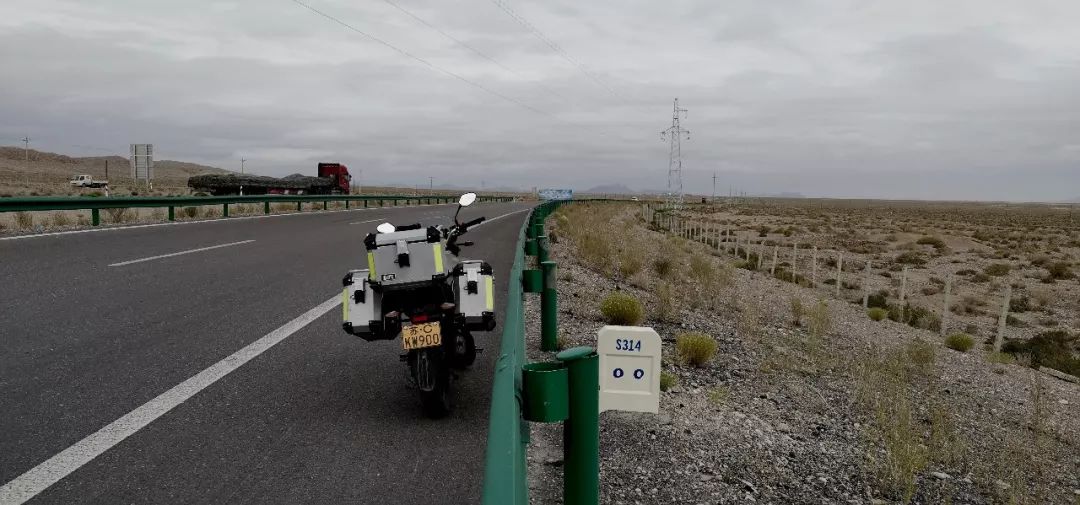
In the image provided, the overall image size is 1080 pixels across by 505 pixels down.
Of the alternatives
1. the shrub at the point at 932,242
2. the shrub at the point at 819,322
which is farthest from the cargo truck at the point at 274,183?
the shrub at the point at 932,242

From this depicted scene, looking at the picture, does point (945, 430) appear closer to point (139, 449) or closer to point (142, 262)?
point (139, 449)

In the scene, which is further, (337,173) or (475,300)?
(337,173)

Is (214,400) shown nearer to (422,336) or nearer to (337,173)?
(422,336)

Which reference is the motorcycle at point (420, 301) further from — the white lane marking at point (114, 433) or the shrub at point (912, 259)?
the shrub at point (912, 259)

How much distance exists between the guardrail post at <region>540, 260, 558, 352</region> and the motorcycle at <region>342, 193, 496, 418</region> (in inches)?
51.2

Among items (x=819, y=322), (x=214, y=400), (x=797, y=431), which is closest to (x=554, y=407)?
(x=214, y=400)

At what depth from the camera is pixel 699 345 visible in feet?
24.9

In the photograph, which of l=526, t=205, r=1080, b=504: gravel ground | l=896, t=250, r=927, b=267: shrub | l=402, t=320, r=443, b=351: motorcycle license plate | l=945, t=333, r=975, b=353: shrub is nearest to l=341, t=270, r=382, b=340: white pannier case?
l=402, t=320, r=443, b=351: motorcycle license plate

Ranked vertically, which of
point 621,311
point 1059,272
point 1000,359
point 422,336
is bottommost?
point 1000,359

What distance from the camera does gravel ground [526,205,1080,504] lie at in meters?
4.50

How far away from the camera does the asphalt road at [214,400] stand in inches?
139

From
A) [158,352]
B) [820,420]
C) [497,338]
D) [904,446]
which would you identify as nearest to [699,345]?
[820,420]

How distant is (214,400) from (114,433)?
0.72m

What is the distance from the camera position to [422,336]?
4406 millimetres
